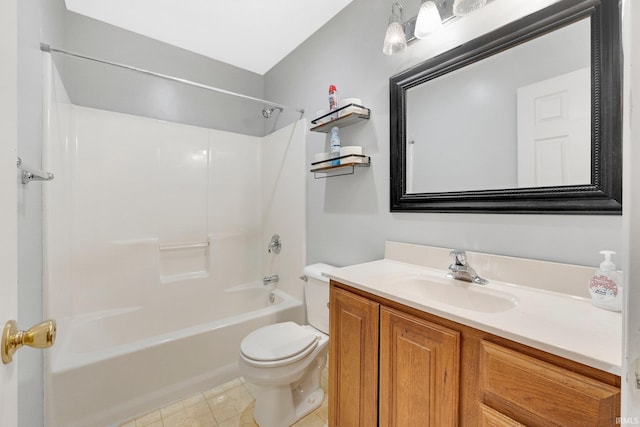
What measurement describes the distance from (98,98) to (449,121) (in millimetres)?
2461

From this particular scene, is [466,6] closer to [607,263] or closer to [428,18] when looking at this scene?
[428,18]

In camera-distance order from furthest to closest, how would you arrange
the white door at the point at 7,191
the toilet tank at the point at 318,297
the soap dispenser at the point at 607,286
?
1. the toilet tank at the point at 318,297
2. the soap dispenser at the point at 607,286
3. the white door at the point at 7,191

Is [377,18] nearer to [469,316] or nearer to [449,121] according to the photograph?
[449,121]

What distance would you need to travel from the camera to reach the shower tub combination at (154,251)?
56.2 inches

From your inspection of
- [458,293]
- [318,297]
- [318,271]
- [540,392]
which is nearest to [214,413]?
[318,297]

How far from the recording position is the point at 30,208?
1.17m

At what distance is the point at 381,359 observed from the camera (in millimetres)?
982

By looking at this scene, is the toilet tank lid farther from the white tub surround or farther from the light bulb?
the light bulb

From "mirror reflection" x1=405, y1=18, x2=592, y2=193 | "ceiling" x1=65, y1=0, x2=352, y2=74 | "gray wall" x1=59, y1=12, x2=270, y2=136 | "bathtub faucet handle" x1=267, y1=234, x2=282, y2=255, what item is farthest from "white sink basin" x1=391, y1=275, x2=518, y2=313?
"gray wall" x1=59, y1=12, x2=270, y2=136

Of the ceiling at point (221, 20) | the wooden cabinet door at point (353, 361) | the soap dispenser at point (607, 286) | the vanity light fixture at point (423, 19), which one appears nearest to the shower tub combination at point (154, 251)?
the ceiling at point (221, 20)

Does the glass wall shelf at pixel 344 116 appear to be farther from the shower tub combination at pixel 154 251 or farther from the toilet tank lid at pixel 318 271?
the toilet tank lid at pixel 318 271

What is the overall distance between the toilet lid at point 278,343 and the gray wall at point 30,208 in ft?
2.80

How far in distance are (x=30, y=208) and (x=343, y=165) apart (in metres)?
1.53

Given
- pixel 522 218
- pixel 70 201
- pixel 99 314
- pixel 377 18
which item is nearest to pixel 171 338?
pixel 99 314
